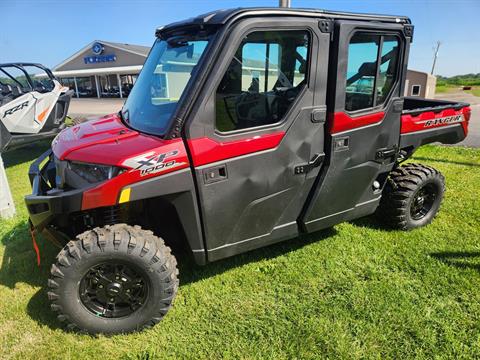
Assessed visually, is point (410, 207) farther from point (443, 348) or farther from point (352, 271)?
point (443, 348)

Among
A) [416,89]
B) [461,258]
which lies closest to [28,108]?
[461,258]

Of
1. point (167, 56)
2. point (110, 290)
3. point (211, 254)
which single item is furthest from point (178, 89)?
point (110, 290)

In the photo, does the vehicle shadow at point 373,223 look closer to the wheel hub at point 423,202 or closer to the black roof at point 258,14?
the wheel hub at point 423,202

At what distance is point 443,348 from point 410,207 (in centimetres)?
189

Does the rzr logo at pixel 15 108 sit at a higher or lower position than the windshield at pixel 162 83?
lower

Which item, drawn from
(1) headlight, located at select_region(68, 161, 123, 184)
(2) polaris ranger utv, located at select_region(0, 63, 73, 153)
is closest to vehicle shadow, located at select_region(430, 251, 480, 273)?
(1) headlight, located at select_region(68, 161, 123, 184)

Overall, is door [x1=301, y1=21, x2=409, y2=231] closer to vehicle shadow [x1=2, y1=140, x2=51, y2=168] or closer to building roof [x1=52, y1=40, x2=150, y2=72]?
vehicle shadow [x1=2, y1=140, x2=51, y2=168]

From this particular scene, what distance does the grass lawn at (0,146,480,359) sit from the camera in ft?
8.48

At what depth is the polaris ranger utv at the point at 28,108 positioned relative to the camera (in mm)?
7250

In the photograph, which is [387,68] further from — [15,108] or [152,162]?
[15,108]

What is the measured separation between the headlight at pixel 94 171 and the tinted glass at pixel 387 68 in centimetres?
242

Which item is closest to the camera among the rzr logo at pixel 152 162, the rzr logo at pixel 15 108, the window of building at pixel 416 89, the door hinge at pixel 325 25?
the rzr logo at pixel 152 162

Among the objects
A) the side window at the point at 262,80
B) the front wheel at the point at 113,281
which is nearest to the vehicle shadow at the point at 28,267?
the front wheel at the point at 113,281

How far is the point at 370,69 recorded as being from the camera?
10.5ft
